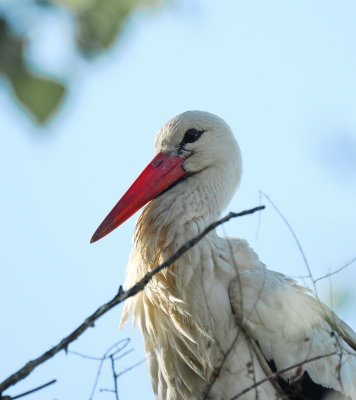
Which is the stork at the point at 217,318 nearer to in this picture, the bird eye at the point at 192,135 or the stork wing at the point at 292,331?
the stork wing at the point at 292,331

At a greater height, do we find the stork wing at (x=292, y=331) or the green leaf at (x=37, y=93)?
the stork wing at (x=292, y=331)

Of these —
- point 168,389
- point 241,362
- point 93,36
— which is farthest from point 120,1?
point 168,389

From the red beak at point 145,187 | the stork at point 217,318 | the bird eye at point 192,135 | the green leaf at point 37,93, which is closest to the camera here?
the green leaf at point 37,93

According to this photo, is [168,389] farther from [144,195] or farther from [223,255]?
[144,195]

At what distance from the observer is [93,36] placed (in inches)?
26.3

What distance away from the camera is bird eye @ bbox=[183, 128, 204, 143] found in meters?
3.69

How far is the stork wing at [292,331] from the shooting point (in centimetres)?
302

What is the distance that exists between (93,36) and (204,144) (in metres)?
2.98

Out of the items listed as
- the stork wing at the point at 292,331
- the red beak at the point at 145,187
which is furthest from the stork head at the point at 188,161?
the stork wing at the point at 292,331

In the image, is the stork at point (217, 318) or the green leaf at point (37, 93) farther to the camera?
the stork at point (217, 318)

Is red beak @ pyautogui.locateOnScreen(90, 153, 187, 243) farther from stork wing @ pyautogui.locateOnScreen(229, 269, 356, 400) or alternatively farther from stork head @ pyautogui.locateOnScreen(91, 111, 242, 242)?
stork wing @ pyautogui.locateOnScreen(229, 269, 356, 400)

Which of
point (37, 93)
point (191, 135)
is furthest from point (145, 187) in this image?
point (37, 93)

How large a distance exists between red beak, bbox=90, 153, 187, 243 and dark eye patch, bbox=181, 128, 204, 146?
0.11 meters

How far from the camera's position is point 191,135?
3.70 metres
